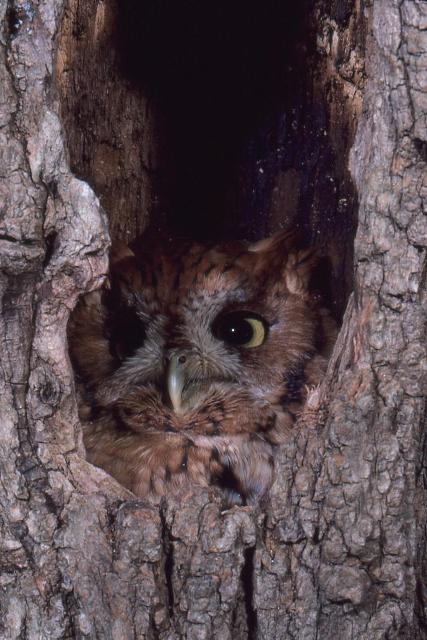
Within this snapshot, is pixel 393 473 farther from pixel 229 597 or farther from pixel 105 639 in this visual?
pixel 105 639

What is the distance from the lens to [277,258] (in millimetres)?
2088

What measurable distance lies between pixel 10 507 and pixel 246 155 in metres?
1.29

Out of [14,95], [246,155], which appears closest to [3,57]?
[14,95]

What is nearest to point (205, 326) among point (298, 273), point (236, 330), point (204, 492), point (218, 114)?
point (236, 330)

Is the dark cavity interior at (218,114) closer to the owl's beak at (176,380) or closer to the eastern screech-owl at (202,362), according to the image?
the eastern screech-owl at (202,362)

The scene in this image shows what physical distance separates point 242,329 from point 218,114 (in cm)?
73

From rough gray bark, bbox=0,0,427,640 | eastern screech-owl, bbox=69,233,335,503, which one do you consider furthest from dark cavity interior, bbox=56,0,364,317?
rough gray bark, bbox=0,0,427,640

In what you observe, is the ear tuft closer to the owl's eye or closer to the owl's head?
the owl's head

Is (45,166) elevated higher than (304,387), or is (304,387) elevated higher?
(45,166)

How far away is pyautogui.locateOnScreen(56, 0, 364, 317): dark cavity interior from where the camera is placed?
1.97m

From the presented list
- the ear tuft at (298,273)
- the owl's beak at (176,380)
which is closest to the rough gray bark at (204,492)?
the owl's beak at (176,380)

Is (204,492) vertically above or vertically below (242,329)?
below

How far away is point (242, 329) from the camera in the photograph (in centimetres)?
207

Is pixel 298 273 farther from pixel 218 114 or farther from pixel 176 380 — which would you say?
pixel 218 114
